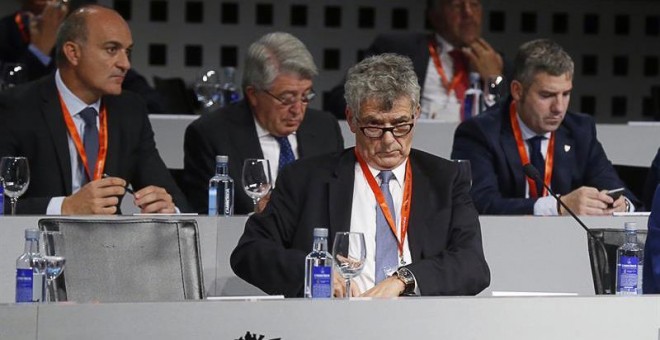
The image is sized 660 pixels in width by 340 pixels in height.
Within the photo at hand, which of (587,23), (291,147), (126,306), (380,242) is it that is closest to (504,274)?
(380,242)

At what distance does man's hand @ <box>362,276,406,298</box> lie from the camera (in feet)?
12.7

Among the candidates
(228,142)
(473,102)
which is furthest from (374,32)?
(228,142)

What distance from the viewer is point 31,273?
3510 millimetres

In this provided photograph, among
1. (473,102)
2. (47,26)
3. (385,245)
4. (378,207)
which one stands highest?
(47,26)

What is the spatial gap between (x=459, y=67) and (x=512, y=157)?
164 centimetres

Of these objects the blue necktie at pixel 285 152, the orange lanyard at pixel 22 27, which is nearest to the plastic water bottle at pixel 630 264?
the blue necktie at pixel 285 152

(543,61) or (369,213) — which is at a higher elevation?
(543,61)

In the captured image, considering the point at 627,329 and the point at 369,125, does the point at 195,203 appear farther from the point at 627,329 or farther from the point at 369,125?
the point at 627,329

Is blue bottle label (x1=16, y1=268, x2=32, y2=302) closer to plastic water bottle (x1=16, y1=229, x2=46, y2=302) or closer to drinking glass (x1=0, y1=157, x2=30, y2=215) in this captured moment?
plastic water bottle (x1=16, y1=229, x2=46, y2=302)

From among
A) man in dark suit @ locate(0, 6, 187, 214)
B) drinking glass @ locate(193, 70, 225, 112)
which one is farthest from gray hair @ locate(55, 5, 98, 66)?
drinking glass @ locate(193, 70, 225, 112)

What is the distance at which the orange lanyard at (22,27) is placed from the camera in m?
7.38

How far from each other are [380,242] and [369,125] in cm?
32

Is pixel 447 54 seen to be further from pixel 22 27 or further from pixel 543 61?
pixel 22 27

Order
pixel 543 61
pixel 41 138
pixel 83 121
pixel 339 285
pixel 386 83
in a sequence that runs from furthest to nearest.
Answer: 1. pixel 543 61
2. pixel 83 121
3. pixel 41 138
4. pixel 386 83
5. pixel 339 285
